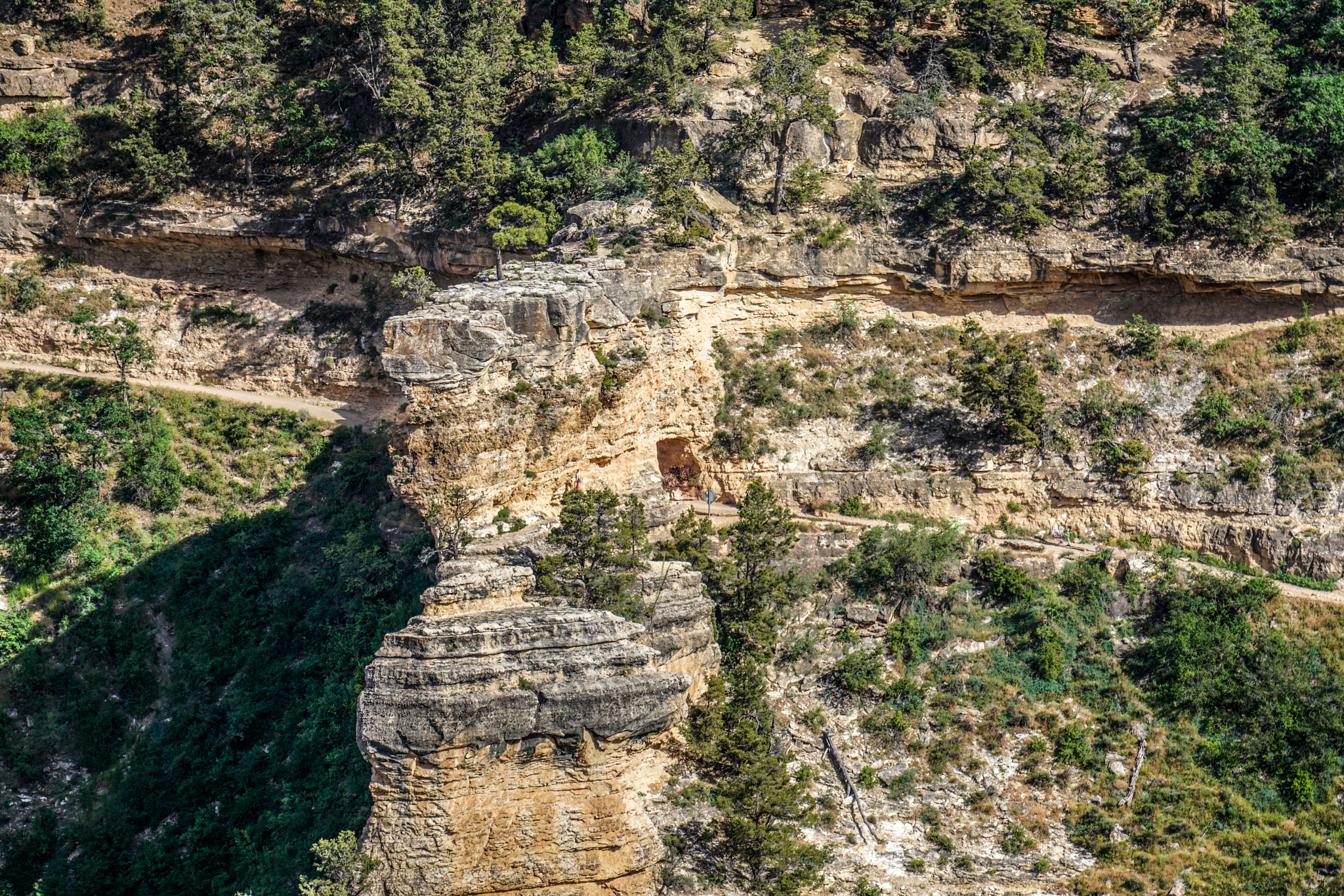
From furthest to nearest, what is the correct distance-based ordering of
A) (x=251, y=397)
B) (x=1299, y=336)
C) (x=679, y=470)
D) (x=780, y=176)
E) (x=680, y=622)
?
1. (x=251, y=397)
2. (x=780, y=176)
3. (x=679, y=470)
4. (x=1299, y=336)
5. (x=680, y=622)

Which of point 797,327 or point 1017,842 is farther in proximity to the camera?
point 797,327

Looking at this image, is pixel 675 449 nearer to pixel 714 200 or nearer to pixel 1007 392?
pixel 714 200

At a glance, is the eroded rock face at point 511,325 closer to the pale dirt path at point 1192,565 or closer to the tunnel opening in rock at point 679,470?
the tunnel opening in rock at point 679,470

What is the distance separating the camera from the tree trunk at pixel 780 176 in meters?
40.1

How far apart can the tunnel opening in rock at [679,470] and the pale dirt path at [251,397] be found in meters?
14.3

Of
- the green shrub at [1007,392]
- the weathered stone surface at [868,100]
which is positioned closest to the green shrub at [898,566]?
the green shrub at [1007,392]

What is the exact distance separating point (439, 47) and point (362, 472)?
17.0 metres

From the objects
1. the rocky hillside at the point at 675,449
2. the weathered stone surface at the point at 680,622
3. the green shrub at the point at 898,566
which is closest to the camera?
the rocky hillside at the point at 675,449

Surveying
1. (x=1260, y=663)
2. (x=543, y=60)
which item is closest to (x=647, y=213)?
(x=543, y=60)

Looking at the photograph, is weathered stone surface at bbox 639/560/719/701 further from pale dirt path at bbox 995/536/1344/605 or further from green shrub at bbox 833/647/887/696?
pale dirt path at bbox 995/536/1344/605

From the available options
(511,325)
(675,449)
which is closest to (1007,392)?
(675,449)

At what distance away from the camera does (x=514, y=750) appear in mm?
26609

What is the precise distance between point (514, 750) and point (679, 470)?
1394 centimetres

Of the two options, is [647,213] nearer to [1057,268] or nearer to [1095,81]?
[1057,268]
